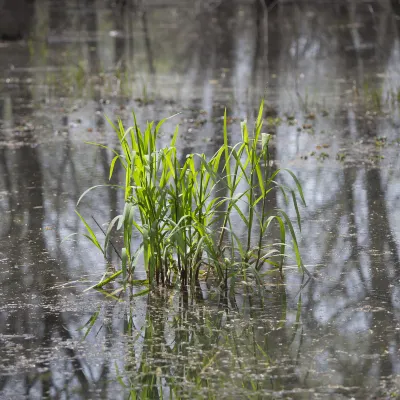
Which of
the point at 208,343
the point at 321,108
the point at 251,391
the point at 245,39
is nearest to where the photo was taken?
the point at 251,391

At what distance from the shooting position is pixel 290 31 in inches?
814

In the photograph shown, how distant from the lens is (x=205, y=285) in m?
5.04

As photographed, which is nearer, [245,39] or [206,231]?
[206,231]

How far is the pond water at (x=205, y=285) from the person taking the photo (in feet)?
12.8

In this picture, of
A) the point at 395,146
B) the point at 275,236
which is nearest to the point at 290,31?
the point at 395,146

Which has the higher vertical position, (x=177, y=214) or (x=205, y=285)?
(x=177, y=214)

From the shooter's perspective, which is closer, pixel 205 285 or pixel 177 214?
pixel 177 214

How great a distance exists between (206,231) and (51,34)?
1763cm

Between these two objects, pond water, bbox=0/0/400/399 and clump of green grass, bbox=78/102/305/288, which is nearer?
pond water, bbox=0/0/400/399

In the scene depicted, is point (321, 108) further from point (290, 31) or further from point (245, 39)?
point (290, 31)

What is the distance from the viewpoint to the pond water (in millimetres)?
3908

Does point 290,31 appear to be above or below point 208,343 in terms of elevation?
above

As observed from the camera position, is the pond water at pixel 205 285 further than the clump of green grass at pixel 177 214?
No

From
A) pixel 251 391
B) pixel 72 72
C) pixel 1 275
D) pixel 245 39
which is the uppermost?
pixel 245 39
